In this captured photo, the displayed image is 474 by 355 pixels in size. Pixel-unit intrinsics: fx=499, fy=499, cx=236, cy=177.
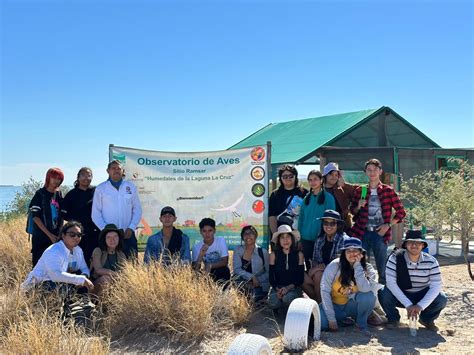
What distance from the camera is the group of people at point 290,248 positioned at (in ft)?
17.6

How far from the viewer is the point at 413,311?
16.8 ft

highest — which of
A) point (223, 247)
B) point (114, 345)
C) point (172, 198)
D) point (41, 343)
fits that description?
point (172, 198)

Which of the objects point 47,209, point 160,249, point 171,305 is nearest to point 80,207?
point 47,209

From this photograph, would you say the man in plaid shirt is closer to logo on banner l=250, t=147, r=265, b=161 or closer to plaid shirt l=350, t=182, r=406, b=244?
plaid shirt l=350, t=182, r=406, b=244

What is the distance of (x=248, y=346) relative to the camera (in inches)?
153

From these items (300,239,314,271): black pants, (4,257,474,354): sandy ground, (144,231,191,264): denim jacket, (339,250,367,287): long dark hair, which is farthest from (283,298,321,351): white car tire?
(144,231,191,264): denim jacket

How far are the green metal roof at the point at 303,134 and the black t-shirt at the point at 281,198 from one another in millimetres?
5784

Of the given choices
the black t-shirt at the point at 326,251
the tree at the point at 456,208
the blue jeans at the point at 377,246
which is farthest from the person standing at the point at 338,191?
the tree at the point at 456,208

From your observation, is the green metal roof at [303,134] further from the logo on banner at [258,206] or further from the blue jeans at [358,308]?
the blue jeans at [358,308]

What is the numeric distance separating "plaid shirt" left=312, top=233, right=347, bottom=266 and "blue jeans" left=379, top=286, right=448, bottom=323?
67cm

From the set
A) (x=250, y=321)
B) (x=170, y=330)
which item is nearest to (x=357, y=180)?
(x=250, y=321)

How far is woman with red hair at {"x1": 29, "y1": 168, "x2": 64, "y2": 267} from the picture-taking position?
6301 millimetres

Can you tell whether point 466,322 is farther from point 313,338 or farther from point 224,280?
point 224,280

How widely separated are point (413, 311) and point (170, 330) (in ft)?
8.20
